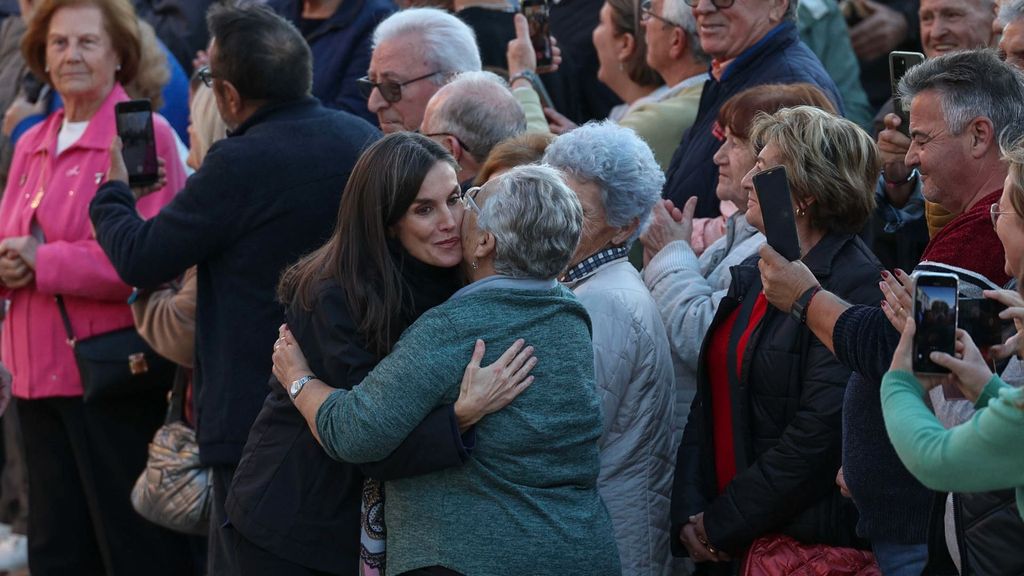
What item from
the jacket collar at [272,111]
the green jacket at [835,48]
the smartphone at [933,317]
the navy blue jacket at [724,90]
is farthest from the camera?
the green jacket at [835,48]

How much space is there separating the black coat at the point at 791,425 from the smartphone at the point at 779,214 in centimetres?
39

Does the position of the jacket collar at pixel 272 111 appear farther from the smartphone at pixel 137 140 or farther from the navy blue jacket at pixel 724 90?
the navy blue jacket at pixel 724 90

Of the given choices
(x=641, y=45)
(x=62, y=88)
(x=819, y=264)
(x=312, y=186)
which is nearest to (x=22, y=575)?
(x=62, y=88)

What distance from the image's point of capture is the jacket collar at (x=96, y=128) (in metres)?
5.72

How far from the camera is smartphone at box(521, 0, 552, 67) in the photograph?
570 cm

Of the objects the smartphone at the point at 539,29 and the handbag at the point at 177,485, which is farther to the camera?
the smartphone at the point at 539,29

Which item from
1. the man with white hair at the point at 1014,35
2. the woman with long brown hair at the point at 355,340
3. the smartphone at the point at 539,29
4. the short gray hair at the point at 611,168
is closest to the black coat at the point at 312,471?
the woman with long brown hair at the point at 355,340

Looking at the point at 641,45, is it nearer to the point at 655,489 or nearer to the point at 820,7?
the point at 820,7

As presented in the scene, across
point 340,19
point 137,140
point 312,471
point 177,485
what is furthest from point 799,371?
point 340,19

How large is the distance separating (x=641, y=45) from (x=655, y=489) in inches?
90.5

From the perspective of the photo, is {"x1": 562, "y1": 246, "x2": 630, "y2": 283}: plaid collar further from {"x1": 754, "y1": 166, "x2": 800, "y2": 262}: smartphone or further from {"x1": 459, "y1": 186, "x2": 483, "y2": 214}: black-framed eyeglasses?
{"x1": 754, "y1": 166, "x2": 800, "y2": 262}: smartphone

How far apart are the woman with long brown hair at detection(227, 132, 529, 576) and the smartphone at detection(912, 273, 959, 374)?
0.94m

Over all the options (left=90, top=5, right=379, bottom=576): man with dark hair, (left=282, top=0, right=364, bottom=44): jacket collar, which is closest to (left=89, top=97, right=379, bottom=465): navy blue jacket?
(left=90, top=5, right=379, bottom=576): man with dark hair

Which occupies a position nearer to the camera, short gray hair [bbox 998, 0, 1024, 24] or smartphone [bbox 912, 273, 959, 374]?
smartphone [bbox 912, 273, 959, 374]
